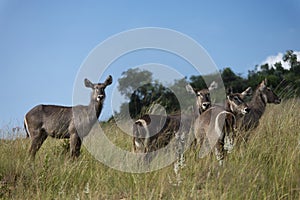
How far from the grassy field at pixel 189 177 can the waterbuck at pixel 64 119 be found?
1544 mm

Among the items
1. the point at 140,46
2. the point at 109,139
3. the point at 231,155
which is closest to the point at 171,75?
the point at 140,46

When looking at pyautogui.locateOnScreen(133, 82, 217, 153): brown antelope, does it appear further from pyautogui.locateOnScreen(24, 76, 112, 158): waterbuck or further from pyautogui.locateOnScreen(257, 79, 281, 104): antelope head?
pyautogui.locateOnScreen(257, 79, 281, 104): antelope head

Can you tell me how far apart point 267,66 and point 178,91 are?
19613 millimetres

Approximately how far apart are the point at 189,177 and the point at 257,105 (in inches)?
209

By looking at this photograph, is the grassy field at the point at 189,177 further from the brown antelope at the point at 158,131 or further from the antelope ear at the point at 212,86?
the antelope ear at the point at 212,86

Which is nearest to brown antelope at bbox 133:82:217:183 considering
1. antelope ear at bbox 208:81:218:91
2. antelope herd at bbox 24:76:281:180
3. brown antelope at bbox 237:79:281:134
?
antelope herd at bbox 24:76:281:180

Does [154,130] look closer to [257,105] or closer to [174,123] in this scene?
[174,123]

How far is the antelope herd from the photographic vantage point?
7.15m

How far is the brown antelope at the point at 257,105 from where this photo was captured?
29.0 ft

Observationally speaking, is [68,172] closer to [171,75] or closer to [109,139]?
[109,139]

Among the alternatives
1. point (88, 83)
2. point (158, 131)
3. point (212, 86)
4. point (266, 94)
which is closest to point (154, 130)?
point (158, 131)

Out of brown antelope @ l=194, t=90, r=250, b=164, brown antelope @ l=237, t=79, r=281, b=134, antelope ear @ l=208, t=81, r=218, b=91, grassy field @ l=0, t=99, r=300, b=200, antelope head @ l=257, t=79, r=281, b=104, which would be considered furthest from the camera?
antelope head @ l=257, t=79, r=281, b=104

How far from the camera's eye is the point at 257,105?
10172 mm

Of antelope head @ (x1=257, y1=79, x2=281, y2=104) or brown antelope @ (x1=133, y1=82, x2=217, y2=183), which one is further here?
antelope head @ (x1=257, y1=79, x2=281, y2=104)
